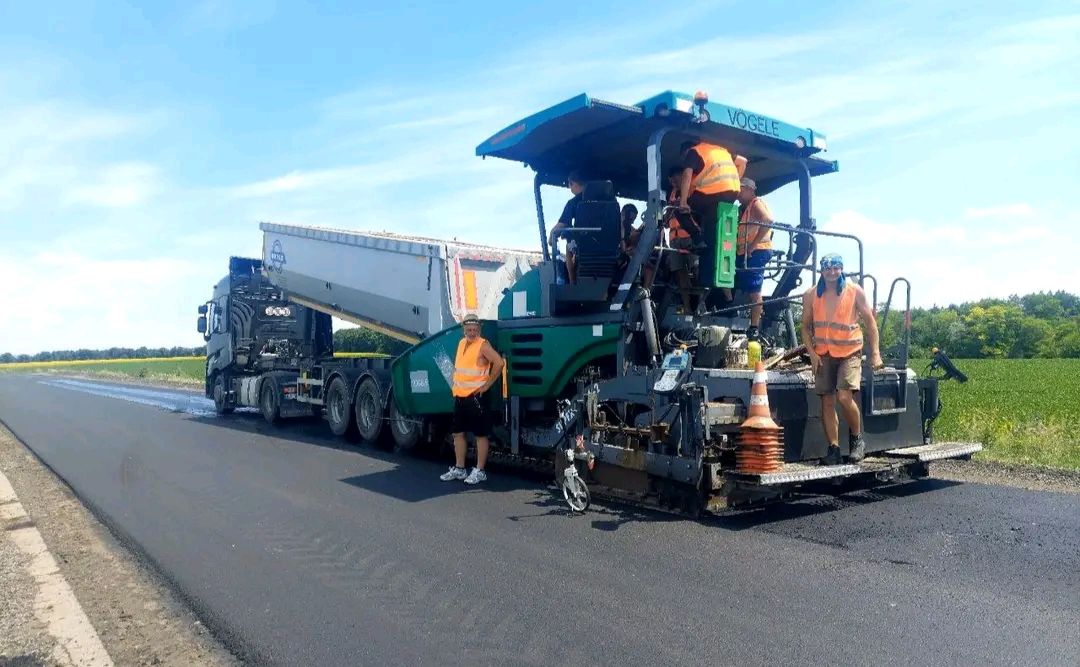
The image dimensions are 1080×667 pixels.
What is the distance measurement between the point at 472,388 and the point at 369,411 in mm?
3631

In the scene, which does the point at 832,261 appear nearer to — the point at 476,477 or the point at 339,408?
the point at 476,477

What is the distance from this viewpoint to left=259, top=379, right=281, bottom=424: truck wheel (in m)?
14.0

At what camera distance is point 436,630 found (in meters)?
3.93

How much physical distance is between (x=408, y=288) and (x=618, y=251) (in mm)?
4275

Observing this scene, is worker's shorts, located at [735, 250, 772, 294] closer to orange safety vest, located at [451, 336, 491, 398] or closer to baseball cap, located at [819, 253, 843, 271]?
baseball cap, located at [819, 253, 843, 271]

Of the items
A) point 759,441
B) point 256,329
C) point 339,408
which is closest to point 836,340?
point 759,441

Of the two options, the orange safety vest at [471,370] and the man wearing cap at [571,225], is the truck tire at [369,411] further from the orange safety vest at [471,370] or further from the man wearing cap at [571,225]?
the man wearing cap at [571,225]

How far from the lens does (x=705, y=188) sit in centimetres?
670

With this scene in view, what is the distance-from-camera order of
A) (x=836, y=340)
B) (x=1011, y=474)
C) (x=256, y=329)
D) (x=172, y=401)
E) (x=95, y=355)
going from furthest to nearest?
1. (x=95, y=355)
2. (x=172, y=401)
3. (x=256, y=329)
4. (x=1011, y=474)
5. (x=836, y=340)

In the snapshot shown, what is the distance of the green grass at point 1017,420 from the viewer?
8.95m

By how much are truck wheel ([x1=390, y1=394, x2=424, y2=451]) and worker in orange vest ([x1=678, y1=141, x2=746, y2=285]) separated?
431 centimetres

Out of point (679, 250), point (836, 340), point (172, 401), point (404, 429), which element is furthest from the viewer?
point (172, 401)

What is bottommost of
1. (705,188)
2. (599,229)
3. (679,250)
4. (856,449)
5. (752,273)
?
(856,449)

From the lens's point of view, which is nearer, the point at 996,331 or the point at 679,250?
the point at 679,250
